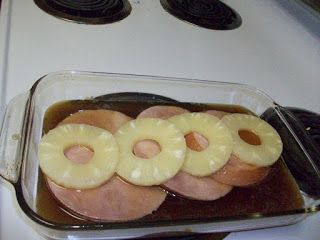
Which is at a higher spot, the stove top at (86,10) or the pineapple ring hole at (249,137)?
the pineapple ring hole at (249,137)

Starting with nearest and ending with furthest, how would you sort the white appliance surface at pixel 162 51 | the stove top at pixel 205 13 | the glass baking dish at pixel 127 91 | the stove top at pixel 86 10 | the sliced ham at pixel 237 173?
the glass baking dish at pixel 127 91
the sliced ham at pixel 237 173
the white appliance surface at pixel 162 51
the stove top at pixel 86 10
the stove top at pixel 205 13

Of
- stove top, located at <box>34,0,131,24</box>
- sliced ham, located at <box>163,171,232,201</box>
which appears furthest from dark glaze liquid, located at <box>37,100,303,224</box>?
stove top, located at <box>34,0,131,24</box>

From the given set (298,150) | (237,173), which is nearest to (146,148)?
(237,173)

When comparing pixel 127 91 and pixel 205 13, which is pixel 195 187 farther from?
pixel 205 13

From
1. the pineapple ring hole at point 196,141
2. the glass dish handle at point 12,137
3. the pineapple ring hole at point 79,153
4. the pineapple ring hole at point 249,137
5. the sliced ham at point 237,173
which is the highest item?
the pineapple ring hole at point 249,137

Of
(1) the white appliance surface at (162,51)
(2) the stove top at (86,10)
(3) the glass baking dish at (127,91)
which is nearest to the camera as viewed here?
(3) the glass baking dish at (127,91)

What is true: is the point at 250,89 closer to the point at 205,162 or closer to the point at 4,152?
the point at 205,162

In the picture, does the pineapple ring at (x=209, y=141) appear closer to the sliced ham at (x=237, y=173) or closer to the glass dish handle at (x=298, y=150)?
the sliced ham at (x=237, y=173)

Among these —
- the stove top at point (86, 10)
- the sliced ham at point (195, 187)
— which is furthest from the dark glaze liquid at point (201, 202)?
the stove top at point (86, 10)

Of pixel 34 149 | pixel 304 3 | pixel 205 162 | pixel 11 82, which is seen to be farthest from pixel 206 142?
pixel 304 3
